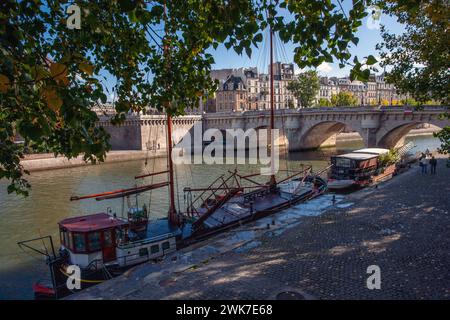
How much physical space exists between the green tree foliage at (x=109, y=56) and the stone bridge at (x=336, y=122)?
31972 millimetres

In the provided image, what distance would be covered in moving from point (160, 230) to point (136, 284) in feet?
17.2

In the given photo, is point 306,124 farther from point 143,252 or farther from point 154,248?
point 143,252

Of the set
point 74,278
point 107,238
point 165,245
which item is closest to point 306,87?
point 165,245

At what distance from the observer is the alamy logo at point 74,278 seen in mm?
11844

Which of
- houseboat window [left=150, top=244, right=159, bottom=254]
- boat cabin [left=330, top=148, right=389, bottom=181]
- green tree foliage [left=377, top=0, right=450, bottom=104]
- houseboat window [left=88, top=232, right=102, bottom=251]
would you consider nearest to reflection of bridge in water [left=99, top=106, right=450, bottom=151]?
boat cabin [left=330, top=148, right=389, bottom=181]

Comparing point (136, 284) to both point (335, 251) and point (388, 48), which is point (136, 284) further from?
point (388, 48)

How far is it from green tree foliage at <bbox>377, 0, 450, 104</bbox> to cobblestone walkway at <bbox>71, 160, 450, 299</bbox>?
16.6 feet

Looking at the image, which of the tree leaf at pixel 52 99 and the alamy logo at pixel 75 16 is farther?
the alamy logo at pixel 75 16

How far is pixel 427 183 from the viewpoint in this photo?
23.5m

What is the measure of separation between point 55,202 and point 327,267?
21.7 metres

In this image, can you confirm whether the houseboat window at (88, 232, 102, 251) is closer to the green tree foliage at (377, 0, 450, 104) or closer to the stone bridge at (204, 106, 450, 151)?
the green tree foliage at (377, 0, 450, 104)

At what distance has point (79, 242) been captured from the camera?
12.4 m

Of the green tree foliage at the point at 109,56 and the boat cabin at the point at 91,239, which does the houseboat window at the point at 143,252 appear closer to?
the boat cabin at the point at 91,239

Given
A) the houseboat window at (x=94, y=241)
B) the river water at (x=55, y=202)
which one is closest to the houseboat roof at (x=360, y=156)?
→ the river water at (x=55, y=202)
